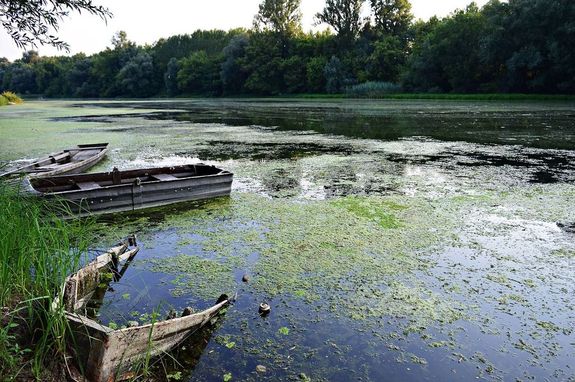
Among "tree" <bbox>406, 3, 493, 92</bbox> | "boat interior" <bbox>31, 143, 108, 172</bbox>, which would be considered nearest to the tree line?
"tree" <bbox>406, 3, 493, 92</bbox>

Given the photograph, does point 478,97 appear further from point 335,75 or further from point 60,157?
point 60,157

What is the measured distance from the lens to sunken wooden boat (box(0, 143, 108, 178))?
7889mm

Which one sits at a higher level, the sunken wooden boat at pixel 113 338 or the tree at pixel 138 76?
the tree at pixel 138 76

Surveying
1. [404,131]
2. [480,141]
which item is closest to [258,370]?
[480,141]

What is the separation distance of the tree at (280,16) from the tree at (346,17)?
5.58m

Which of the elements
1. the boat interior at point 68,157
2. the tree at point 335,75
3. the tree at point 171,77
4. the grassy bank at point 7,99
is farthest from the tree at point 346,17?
the boat interior at point 68,157

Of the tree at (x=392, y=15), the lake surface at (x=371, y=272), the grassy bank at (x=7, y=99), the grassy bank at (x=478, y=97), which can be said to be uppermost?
the tree at (x=392, y=15)

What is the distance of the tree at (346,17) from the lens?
5519cm

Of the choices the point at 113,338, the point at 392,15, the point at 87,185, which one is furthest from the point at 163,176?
the point at 392,15

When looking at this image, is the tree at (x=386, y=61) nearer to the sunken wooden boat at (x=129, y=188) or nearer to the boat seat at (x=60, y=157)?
the boat seat at (x=60, y=157)

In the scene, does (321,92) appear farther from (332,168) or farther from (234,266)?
(234,266)

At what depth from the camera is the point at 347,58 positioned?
167ft

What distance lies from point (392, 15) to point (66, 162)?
51955 millimetres

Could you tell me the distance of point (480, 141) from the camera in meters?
13.1
